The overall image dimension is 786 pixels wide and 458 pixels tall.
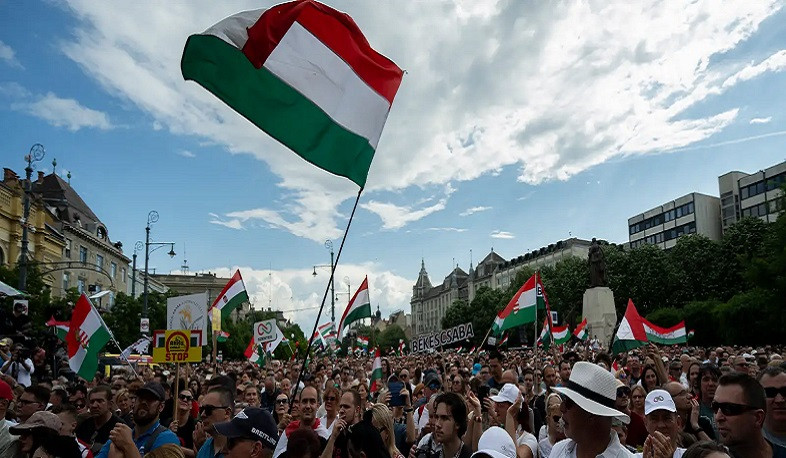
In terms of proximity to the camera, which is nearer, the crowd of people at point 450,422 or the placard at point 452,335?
the crowd of people at point 450,422

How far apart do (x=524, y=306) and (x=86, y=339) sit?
1029 cm

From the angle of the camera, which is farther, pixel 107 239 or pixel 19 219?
pixel 107 239

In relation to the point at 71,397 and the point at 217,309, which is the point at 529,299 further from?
the point at 71,397

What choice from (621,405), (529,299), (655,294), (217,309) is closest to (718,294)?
(655,294)

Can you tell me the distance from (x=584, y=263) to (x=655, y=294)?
9917 mm

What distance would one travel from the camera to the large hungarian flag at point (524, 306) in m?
16.5

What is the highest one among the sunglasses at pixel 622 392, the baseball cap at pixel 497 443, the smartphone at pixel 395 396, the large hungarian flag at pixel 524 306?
the large hungarian flag at pixel 524 306

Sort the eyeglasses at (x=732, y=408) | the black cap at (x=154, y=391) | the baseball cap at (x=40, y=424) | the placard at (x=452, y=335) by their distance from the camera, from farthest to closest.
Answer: the placard at (x=452, y=335)
the black cap at (x=154, y=391)
the baseball cap at (x=40, y=424)
the eyeglasses at (x=732, y=408)

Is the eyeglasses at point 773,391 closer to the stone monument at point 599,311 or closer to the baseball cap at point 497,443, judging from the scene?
the baseball cap at point 497,443

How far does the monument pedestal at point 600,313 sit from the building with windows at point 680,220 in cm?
4625

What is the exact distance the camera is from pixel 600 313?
40.9m

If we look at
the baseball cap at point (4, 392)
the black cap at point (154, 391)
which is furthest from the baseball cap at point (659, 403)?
the baseball cap at point (4, 392)

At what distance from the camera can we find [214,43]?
5570 millimetres

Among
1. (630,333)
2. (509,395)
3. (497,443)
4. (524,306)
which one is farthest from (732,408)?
(630,333)
